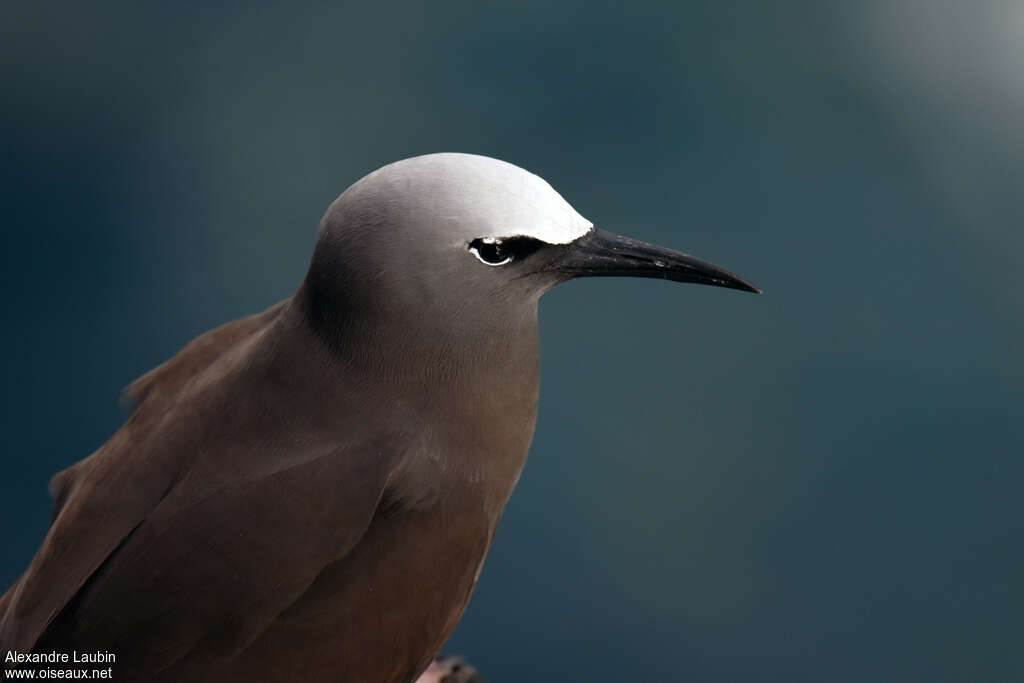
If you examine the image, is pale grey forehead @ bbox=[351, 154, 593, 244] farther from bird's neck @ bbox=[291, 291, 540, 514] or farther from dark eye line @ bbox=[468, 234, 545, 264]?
bird's neck @ bbox=[291, 291, 540, 514]

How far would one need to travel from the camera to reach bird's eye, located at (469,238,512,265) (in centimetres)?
136

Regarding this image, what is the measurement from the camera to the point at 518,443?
1.55 meters

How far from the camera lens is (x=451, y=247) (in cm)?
136

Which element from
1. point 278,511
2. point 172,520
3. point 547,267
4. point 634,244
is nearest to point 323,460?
point 278,511

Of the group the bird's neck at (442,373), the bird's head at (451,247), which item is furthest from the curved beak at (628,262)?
the bird's neck at (442,373)

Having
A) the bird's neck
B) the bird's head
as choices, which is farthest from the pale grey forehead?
the bird's neck

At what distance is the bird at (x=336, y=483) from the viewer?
4.65 feet

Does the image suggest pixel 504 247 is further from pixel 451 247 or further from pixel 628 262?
pixel 628 262

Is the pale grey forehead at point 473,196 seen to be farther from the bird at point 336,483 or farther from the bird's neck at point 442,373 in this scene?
the bird's neck at point 442,373

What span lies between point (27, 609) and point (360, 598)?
46 cm

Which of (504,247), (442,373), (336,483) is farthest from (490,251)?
(336,483)

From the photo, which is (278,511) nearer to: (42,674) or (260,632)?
(260,632)

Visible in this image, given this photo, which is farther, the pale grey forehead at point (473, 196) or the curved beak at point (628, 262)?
the curved beak at point (628, 262)

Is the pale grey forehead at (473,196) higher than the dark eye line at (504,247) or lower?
higher
